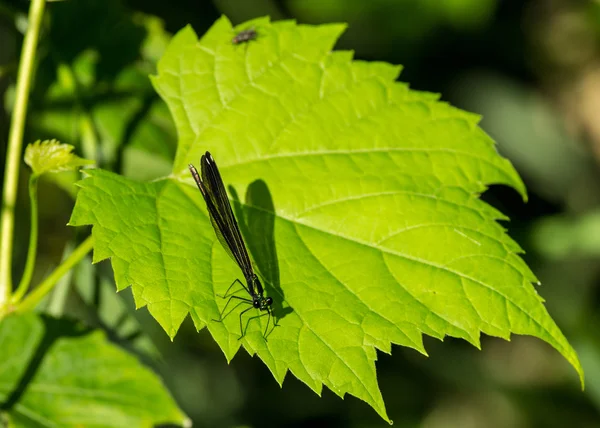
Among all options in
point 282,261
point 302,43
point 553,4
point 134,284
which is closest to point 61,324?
point 134,284

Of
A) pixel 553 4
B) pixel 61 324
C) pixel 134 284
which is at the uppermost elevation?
pixel 553 4

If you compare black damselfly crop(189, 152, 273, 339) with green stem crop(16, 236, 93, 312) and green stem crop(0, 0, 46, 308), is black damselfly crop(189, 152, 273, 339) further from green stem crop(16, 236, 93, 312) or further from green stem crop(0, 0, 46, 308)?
green stem crop(0, 0, 46, 308)

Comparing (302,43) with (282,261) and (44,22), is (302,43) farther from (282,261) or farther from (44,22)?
(44,22)

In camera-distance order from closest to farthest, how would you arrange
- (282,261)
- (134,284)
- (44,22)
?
(134,284) → (282,261) → (44,22)

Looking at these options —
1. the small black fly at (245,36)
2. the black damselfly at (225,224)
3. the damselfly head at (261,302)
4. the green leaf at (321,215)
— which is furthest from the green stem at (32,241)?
the small black fly at (245,36)

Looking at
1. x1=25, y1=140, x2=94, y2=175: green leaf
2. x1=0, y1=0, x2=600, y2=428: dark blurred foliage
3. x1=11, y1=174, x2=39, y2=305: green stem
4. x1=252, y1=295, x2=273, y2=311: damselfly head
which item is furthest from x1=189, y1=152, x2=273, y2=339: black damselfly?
x1=0, y1=0, x2=600, y2=428: dark blurred foliage

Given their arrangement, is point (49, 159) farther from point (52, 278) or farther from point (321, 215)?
point (321, 215)
